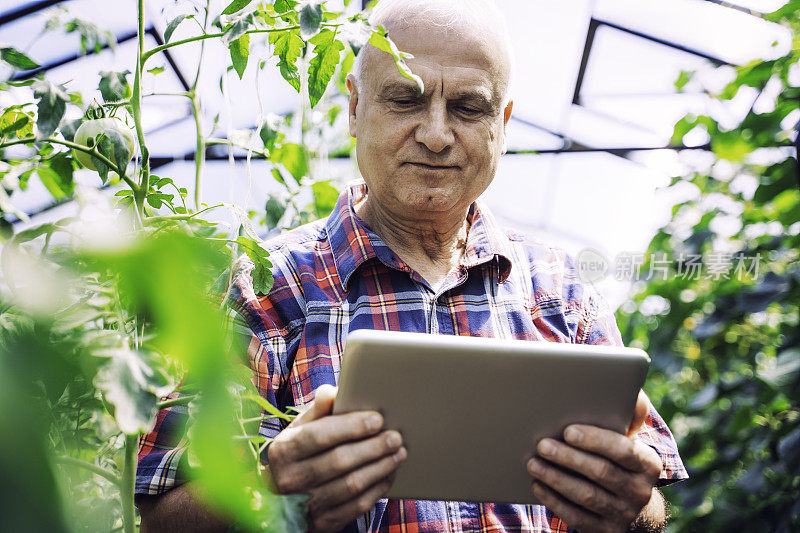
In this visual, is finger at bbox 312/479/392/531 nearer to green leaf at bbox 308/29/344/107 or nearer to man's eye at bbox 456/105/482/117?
green leaf at bbox 308/29/344/107

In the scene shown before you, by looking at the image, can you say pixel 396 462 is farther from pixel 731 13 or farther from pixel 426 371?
pixel 731 13

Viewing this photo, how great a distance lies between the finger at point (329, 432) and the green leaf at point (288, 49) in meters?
0.38

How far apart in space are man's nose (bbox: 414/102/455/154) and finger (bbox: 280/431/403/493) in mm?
548

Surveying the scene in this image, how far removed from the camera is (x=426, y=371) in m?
0.70

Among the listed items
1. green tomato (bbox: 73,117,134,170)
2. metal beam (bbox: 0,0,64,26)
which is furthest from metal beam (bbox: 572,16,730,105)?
green tomato (bbox: 73,117,134,170)

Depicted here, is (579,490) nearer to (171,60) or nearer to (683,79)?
(683,79)

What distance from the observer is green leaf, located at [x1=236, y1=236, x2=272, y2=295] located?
0.66 m

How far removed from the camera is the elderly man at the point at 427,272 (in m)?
0.94

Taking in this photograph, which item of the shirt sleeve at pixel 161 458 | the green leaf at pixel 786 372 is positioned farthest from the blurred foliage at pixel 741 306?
the shirt sleeve at pixel 161 458

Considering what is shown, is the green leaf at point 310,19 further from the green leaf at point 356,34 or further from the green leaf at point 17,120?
the green leaf at point 17,120

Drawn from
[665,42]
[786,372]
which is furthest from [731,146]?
[665,42]

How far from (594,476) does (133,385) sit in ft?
2.02

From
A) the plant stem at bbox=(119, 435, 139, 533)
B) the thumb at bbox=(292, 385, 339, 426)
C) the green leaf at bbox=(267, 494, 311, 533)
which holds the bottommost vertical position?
the thumb at bbox=(292, 385, 339, 426)

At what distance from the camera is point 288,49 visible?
2.46ft
